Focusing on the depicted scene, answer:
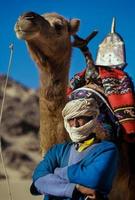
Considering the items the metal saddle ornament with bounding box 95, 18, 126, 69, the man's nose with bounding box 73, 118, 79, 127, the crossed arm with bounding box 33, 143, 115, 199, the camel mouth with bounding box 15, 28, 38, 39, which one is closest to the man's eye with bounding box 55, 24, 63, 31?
the metal saddle ornament with bounding box 95, 18, 126, 69

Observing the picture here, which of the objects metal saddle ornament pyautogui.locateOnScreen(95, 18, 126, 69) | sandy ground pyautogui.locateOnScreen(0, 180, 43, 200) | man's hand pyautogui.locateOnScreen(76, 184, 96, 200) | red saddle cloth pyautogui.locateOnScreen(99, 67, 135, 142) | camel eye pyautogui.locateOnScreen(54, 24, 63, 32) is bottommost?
sandy ground pyautogui.locateOnScreen(0, 180, 43, 200)

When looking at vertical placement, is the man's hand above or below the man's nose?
below

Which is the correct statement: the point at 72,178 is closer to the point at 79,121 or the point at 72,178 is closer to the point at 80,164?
the point at 80,164

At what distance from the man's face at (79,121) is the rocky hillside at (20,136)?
1824 cm

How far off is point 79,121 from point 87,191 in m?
0.41

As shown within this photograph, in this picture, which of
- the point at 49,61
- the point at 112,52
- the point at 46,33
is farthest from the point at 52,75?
the point at 112,52

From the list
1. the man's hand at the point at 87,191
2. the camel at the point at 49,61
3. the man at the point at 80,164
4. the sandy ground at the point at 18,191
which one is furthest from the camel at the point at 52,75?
the sandy ground at the point at 18,191

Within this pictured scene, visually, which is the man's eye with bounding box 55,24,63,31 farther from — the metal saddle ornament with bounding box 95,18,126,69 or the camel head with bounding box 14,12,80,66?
the metal saddle ornament with bounding box 95,18,126,69

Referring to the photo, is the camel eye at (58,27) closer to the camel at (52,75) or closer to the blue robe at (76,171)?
the camel at (52,75)

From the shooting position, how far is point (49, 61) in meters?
4.54

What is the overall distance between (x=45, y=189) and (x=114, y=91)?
58.3 inches

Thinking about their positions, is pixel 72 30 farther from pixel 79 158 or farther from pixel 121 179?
pixel 79 158

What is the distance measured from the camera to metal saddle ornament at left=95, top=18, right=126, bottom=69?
475cm

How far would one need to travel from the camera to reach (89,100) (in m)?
3.42
